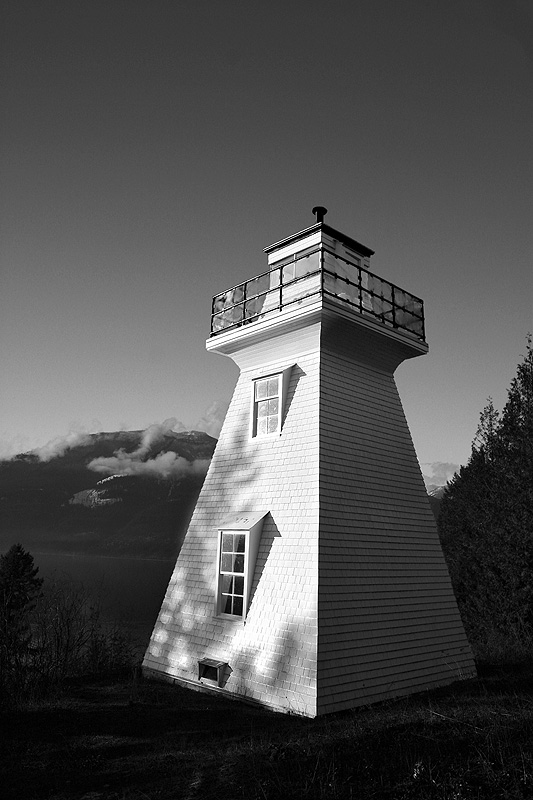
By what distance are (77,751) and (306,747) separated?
10.5 ft

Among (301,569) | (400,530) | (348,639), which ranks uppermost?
(400,530)

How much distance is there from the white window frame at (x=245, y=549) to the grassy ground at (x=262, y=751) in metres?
1.69

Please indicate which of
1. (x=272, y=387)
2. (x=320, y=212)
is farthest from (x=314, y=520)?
(x=320, y=212)

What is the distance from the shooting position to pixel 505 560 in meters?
Answer: 21.8

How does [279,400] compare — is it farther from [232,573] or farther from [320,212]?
[320,212]

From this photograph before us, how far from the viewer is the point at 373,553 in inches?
428

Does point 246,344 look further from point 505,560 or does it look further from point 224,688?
point 505,560

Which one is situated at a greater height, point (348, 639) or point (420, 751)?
point (348, 639)

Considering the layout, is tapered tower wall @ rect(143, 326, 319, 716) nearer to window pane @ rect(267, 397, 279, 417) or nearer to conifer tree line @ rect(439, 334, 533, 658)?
window pane @ rect(267, 397, 279, 417)

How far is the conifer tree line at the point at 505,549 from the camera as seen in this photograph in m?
20.5

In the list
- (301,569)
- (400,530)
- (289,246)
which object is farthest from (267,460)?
(289,246)

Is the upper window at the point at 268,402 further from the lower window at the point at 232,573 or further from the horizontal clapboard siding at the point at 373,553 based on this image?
the lower window at the point at 232,573

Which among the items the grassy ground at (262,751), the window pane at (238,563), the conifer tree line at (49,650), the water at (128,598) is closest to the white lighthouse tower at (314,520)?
the window pane at (238,563)

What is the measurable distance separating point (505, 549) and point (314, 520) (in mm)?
14779
